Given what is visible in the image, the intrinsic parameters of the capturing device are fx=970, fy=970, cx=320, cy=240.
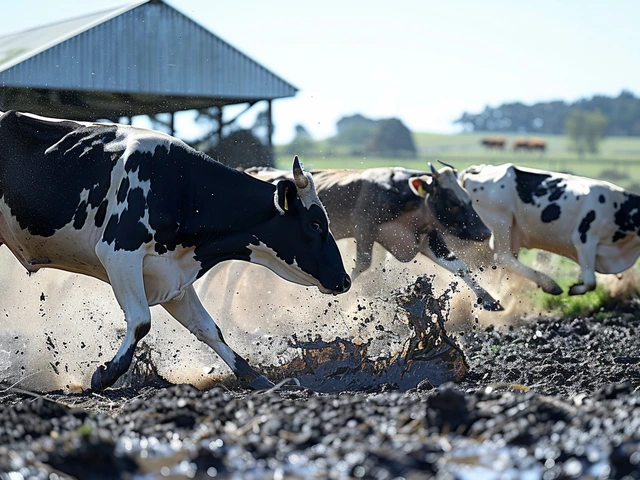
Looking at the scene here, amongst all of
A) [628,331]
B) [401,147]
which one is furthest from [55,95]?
[401,147]

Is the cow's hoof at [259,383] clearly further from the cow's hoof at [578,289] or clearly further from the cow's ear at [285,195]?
the cow's hoof at [578,289]

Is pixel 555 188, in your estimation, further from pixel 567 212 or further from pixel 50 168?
pixel 50 168

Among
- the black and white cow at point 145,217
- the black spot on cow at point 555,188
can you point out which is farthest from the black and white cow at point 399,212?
the black and white cow at point 145,217

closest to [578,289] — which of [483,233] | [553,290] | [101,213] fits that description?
[553,290]

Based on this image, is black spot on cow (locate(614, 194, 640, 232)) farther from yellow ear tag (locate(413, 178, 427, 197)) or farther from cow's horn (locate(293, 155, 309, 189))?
cow's horn (locate(293, 155, 309, 189))

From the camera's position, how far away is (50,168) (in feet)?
22.5

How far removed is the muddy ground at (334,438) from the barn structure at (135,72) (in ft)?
46.4

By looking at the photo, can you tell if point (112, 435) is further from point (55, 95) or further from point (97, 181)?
point (55, 95)

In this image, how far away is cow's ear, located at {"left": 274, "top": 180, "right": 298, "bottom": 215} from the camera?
6.86 m

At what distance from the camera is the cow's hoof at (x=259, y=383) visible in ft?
22.0

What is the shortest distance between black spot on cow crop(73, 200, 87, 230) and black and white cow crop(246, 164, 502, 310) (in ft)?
17.2

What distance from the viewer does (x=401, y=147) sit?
250 ft

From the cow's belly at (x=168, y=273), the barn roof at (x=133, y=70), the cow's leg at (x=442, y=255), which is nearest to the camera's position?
the cow's belly at (x=168, y=273)

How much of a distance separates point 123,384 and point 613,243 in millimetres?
8413
